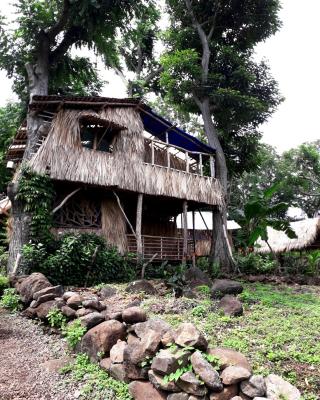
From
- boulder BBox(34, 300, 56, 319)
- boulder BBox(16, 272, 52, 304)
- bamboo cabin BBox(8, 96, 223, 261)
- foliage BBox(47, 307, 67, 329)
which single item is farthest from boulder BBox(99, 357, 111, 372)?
bamboo cabin BBox(8, 96, 223, 261)

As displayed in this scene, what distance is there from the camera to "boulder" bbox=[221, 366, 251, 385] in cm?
372

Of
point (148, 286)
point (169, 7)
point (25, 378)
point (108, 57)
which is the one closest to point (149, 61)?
point (169, 7)

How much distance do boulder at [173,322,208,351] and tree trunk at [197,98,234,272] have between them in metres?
10.7

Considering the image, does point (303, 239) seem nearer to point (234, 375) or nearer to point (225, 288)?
point (225, 288)

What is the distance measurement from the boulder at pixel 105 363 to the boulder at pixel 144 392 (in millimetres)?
656

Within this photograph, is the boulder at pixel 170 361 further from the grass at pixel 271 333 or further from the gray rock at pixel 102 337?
the gray rock at pixel 102 337

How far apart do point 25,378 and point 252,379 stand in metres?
3.08

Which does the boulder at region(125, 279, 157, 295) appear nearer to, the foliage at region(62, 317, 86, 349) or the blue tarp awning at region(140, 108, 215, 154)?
the foliage at region(62, 317, 86, 349)

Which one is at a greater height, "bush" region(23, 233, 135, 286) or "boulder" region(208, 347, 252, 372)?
"bush" region(23, 233, 135, 286)

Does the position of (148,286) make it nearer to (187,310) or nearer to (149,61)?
(187,310)

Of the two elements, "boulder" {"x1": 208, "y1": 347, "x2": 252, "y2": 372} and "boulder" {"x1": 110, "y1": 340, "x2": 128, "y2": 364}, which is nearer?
"boulder" {"x1": 208, "y1": 347, "x2": 252, "y2": 372}

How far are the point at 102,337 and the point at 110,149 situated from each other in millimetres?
9828

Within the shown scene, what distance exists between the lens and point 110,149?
14.2 m

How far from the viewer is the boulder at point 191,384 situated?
148 inches
